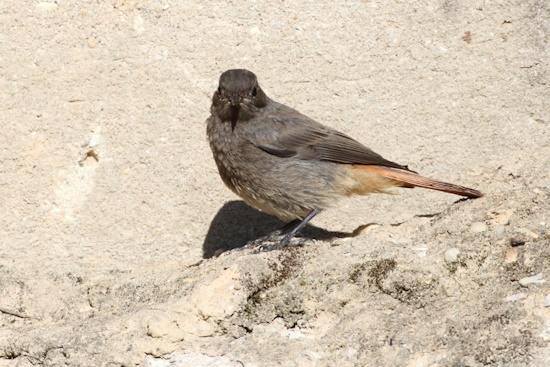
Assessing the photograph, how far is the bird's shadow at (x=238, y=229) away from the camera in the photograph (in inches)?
244

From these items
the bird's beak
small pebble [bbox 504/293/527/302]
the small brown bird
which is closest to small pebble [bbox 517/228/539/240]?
small pebble [bbox 504/293/527/302]

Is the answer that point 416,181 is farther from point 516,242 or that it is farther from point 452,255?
point 516,242

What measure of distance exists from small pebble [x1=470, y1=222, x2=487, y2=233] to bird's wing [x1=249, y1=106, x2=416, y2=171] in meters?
1.22

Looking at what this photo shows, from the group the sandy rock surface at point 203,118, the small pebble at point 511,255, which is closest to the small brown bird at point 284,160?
the sandy rock surface at point 203,118

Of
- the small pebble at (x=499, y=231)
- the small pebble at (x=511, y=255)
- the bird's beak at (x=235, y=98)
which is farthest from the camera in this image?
the bird's beak at (x=235, y=98)

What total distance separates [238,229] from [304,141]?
1010mm

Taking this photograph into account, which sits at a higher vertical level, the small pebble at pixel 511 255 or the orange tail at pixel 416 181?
the orange tail at pixel 416 181

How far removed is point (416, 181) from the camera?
5.77 meters

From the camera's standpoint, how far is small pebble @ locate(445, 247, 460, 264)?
4676mm

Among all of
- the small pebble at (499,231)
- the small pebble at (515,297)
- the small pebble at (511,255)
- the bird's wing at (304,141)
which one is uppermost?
the bird's wing at (304,141)

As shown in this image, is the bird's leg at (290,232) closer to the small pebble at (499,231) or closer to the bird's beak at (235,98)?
the bird's beak at (235,98)

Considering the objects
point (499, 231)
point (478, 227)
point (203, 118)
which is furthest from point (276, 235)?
point (499, 231)

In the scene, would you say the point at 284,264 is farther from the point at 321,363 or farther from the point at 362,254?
the point at 321,363

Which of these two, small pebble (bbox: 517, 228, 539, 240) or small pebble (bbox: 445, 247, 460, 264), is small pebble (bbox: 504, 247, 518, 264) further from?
small pebble (bbox: 445, 247, 460, 264)
